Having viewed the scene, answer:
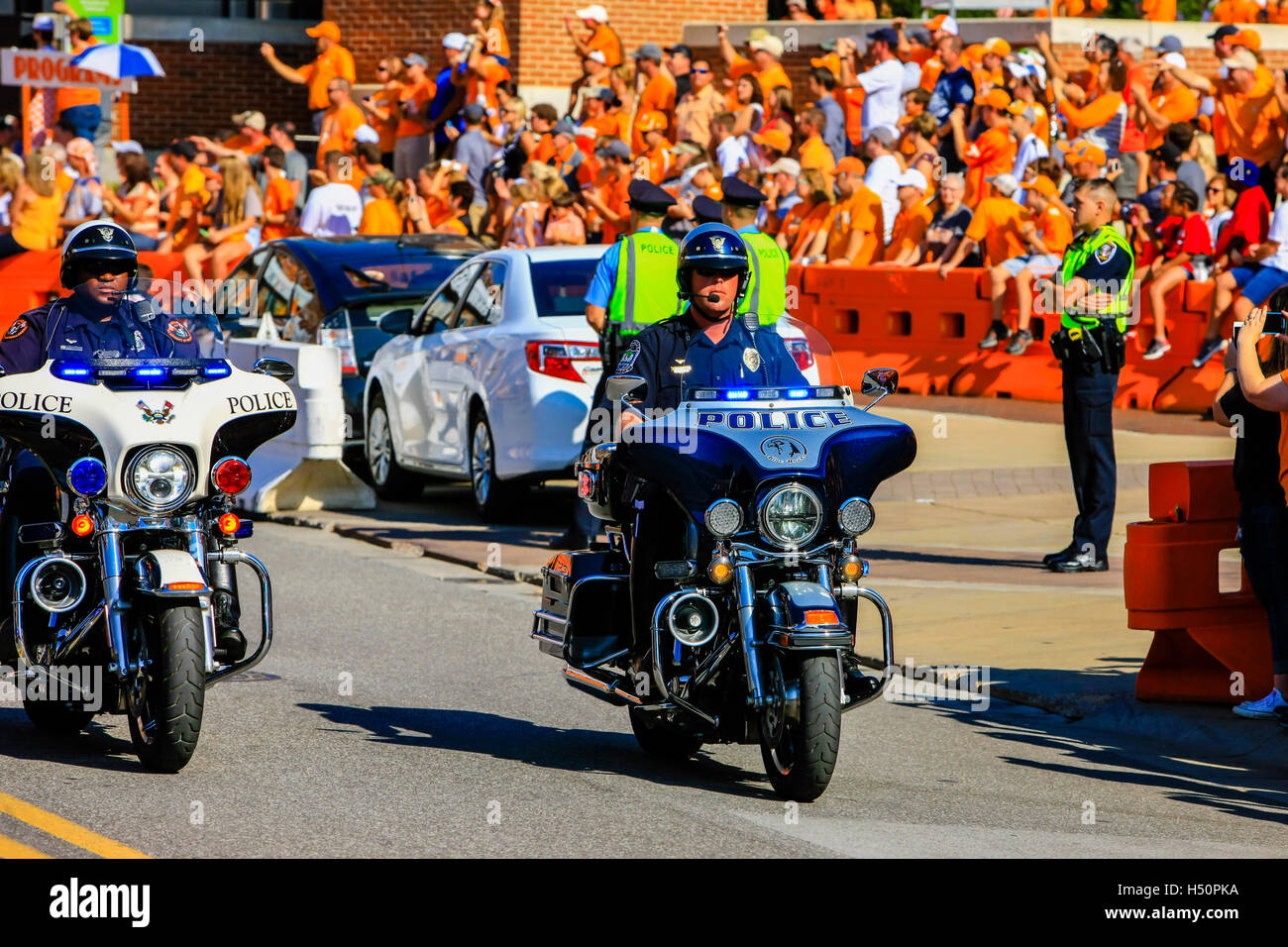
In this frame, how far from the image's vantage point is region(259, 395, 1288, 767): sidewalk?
A: 354 inches

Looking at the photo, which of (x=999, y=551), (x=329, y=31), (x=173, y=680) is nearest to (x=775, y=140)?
(x=999, y=551)

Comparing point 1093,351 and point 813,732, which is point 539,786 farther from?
point 1093,351

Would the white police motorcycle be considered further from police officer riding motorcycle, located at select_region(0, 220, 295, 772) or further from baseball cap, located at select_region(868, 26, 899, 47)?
baseball cap, located at select_region(868, 26, 899, 47)

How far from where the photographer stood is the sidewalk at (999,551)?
8.98 meters

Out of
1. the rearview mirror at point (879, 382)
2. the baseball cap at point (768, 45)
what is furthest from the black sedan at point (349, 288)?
the baseball cap at point (768, 45)

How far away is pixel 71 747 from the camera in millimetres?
7875

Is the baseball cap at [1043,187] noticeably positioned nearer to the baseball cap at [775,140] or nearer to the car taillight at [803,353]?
the baseball cap at [775,140]

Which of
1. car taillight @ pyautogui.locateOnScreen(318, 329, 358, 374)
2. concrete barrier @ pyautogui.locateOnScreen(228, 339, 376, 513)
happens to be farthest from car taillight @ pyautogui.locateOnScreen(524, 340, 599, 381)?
car taillight @ pyautogui.locateOnScreen(318, 329, 358, 374)

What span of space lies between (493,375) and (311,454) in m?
1.77

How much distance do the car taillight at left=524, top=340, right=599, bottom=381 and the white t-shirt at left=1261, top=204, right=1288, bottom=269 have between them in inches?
237

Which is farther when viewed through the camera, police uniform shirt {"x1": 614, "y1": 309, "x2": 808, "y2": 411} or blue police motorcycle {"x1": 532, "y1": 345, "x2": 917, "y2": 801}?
police uniform shirt {"x1": 614, "y1": 309, "x2": 808, "y2": 411}

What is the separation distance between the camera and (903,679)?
9.46 meters

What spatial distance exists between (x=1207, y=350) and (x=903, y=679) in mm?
8854

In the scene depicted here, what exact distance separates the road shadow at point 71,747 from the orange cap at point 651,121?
16518 millimetres
